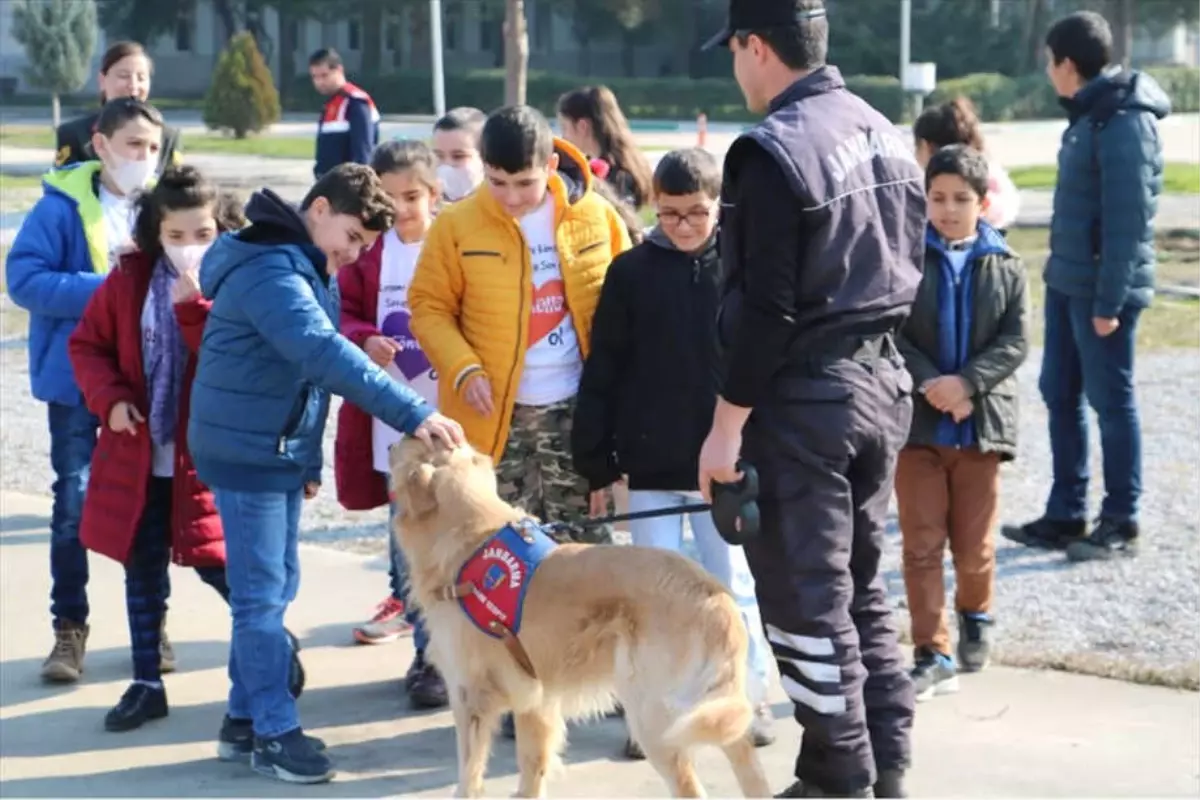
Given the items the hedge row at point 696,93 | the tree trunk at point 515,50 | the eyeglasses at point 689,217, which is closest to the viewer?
the eyeglasses at point 689,217

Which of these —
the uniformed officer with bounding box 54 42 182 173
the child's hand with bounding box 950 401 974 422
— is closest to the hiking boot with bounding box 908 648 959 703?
the child's hand with bounding box 950 401 974 422

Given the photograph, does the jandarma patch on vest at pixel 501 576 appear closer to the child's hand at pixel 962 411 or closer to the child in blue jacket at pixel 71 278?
the child's hand at pixel 962 411

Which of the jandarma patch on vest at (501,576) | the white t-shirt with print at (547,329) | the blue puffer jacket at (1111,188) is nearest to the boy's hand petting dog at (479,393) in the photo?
the white t-shirt with print at (547,329)

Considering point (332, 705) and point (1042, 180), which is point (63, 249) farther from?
point (1042, 180)

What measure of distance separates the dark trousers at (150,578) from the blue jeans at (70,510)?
0.55 meters

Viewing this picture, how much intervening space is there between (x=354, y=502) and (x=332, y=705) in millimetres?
692

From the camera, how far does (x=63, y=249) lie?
595 cm

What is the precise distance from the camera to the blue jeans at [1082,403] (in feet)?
24.4

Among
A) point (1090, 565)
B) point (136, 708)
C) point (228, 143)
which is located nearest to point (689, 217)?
point (136, 708)

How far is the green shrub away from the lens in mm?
35406

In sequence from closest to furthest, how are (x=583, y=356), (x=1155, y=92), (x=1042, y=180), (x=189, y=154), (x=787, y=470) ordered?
1. (x=787, y=470)
2. (x=583, y=356)
3. (x=1155, y=92)
4. (x=1042, y=180)
5. (x=189, y=154)

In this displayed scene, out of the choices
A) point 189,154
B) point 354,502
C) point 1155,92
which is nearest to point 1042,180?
point 189,154

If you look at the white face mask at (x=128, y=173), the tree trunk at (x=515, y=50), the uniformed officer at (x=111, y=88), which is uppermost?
the tree trunk at (x=515, y=50)

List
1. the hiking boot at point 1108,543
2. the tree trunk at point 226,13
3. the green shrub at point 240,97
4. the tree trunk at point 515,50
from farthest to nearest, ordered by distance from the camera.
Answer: the tree trunk at point 226,13 < the green shrub at point 240,97 < the tree trunk at point 515,50 < the hiking boot at point 1108,543
